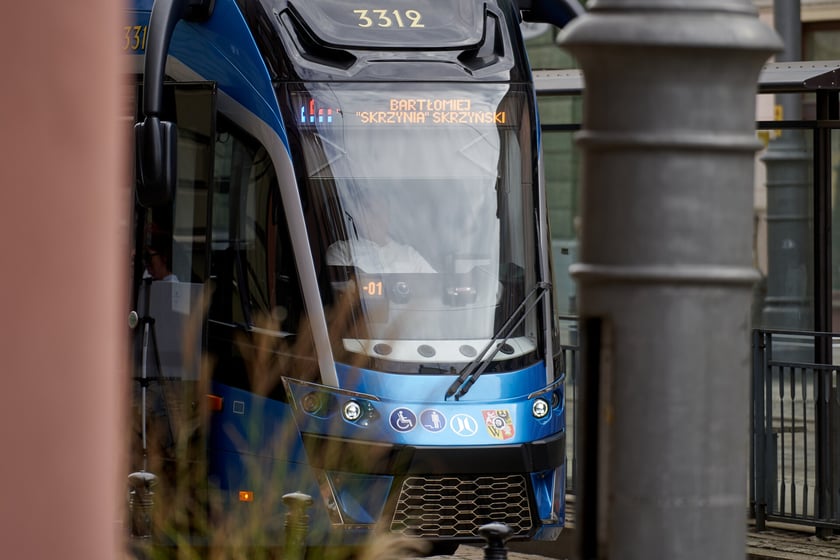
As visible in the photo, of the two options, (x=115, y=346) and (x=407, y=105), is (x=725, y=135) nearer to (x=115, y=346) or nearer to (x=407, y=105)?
(x=115, y=346)

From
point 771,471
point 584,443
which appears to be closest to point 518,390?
point 771,471

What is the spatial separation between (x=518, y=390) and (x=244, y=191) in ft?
6.08

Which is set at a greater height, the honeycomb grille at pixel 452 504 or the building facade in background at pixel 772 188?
the building facade in background at pixel 772 188

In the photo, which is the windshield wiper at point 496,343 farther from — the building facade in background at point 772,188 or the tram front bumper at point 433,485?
Answer: the building facade in background at point 772,188

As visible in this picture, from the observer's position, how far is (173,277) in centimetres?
953

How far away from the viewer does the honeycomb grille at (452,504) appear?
8.38m

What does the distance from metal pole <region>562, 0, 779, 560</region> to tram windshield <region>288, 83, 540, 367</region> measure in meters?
5.92

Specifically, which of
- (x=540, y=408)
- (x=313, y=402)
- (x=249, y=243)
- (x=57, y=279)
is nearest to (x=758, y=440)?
(x=540, y=408)

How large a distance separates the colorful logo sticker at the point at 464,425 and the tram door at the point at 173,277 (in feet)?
4.79

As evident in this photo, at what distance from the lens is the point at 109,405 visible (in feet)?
8.81

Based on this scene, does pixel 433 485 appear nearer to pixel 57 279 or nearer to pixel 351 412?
pixel 351 412

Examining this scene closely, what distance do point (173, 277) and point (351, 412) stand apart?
174cm

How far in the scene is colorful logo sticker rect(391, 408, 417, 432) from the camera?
8.39 m

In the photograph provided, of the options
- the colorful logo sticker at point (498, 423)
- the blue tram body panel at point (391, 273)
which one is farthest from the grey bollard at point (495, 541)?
the colorful logo sticker at point (498, 423)
